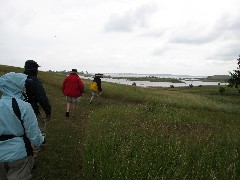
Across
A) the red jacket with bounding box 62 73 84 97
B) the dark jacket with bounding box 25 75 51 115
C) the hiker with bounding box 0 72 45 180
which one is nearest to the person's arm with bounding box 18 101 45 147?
the hiker with bounding box 0 72 45 180

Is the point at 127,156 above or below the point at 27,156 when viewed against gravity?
below

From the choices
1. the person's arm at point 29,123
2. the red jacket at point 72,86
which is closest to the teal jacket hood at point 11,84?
the person's arm at point 29,123

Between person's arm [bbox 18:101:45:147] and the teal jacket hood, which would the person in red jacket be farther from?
person's arm [bbox 18:101:45:147]

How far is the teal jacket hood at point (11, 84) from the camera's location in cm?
490

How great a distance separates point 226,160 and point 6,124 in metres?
6.39

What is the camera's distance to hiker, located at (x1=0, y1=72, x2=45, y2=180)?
4.66 meters

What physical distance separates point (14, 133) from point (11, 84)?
0.82 metres

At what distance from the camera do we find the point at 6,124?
4.65 metres

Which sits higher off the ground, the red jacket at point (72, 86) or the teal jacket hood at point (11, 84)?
the teal jacket hood at point (11, 84)

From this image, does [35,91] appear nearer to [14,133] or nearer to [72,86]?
[14,133]

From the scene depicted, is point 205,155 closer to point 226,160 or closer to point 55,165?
point 226,160

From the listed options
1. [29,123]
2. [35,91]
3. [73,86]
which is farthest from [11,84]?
[73,86]

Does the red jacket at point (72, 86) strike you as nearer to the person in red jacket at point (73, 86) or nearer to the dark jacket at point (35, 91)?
the person in red jacket at point (73, 86)

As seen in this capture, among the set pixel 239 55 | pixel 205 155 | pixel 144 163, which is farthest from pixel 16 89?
pixel 239 55
